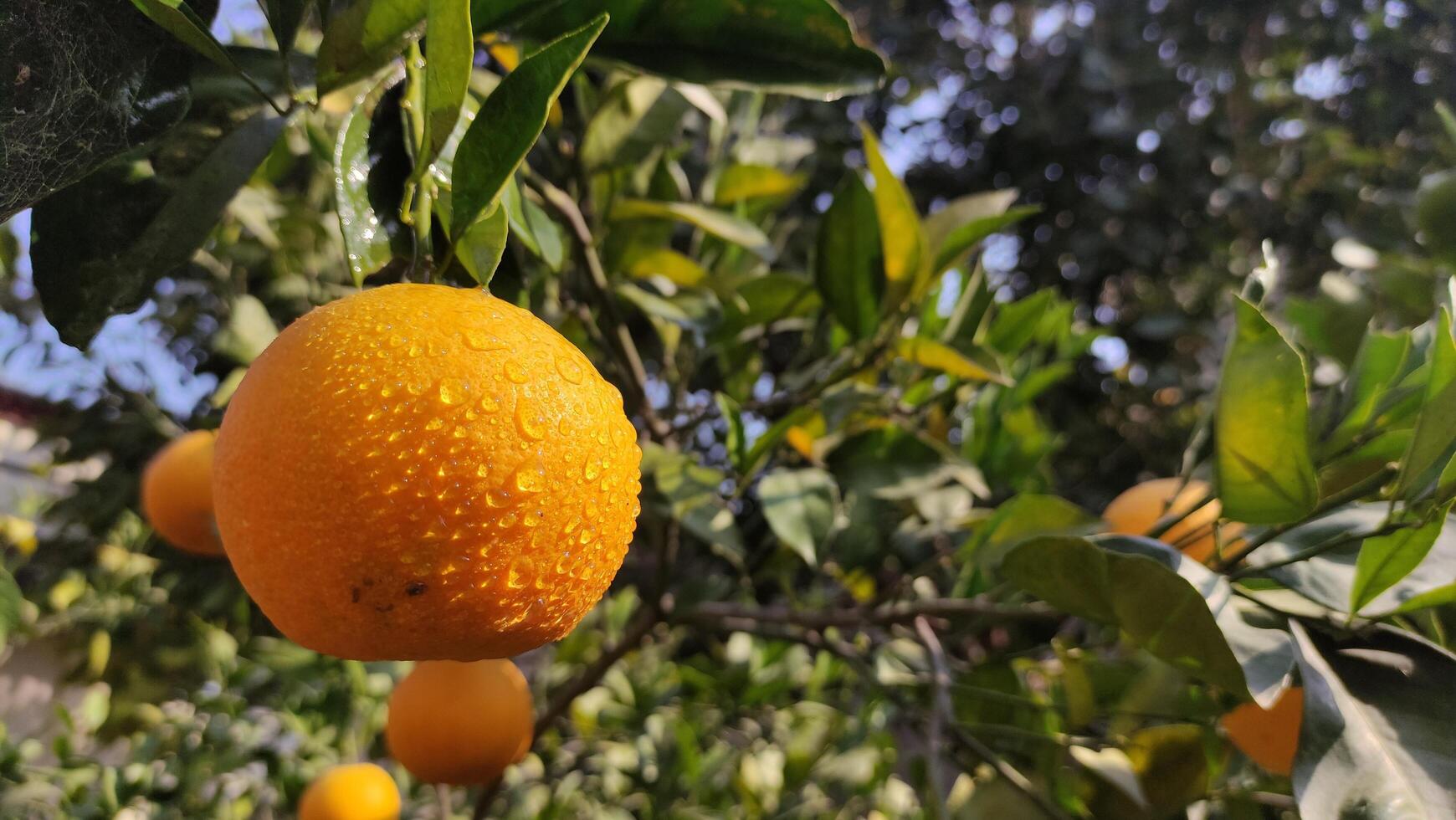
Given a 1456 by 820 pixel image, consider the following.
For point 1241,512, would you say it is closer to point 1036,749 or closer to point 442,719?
point 1036,749

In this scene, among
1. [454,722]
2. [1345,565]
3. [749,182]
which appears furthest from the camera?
[749,182]

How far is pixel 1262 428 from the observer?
0.57 meters

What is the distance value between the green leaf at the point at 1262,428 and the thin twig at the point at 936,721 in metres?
0.31

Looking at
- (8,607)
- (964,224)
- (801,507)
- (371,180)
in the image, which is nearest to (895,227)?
(964,224)

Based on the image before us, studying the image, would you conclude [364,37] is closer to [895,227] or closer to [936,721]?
[895,227]

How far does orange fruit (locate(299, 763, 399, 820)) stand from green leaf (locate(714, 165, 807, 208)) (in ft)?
2.68

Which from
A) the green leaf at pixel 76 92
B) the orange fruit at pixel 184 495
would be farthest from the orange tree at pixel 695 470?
the orange fruit at pixel 184 495

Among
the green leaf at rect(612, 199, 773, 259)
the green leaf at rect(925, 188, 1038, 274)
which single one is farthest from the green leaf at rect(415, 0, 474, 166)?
the green leaf at rect(925, 188, 1038, 274)

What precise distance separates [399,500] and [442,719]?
0.43m

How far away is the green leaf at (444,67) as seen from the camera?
0.38m

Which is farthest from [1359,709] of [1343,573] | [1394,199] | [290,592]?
[1394,199]

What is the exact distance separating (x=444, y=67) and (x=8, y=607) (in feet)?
1.67

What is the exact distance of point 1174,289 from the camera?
2.66 m

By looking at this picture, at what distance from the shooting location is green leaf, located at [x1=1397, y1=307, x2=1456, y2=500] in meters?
0.50
